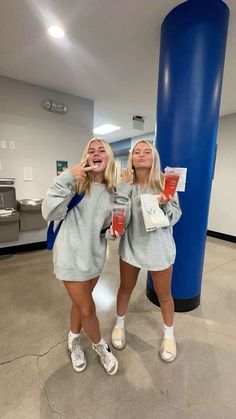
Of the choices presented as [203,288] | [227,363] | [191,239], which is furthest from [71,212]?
[203,288]

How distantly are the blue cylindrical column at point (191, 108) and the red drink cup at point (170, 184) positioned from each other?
30.5 inches

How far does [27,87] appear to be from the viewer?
3.31 meters

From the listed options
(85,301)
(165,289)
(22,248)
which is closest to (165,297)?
(165,289)

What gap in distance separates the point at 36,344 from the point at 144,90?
12.3 ft

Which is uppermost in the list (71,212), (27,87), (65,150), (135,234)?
(27,87)

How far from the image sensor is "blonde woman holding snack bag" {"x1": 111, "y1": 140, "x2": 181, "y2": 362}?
128 cm

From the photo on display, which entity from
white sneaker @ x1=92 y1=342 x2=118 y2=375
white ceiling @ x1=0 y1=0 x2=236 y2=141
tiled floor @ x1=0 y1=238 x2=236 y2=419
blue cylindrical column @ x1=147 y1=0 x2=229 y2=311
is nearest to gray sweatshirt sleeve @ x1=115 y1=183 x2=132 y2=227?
blue cylindrical column @ x1=147 y1=0 x2=229 y2=311

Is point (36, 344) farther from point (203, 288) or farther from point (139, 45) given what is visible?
point (139, 45)

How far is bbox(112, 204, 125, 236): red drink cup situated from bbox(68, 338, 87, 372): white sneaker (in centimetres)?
97

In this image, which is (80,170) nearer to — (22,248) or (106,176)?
(106,176)

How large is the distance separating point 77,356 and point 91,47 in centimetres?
301

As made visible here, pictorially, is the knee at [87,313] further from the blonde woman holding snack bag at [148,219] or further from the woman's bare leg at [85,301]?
the blonde woman holding snack bag at [148,219]

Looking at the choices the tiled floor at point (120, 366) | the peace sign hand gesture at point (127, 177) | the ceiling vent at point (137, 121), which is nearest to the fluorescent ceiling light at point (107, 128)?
the ceiling vent at point (137, 121)

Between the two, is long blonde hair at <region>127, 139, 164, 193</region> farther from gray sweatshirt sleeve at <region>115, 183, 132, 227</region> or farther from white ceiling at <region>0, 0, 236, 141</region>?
white ceiling at <region>0, 0, 236, 141</region>
